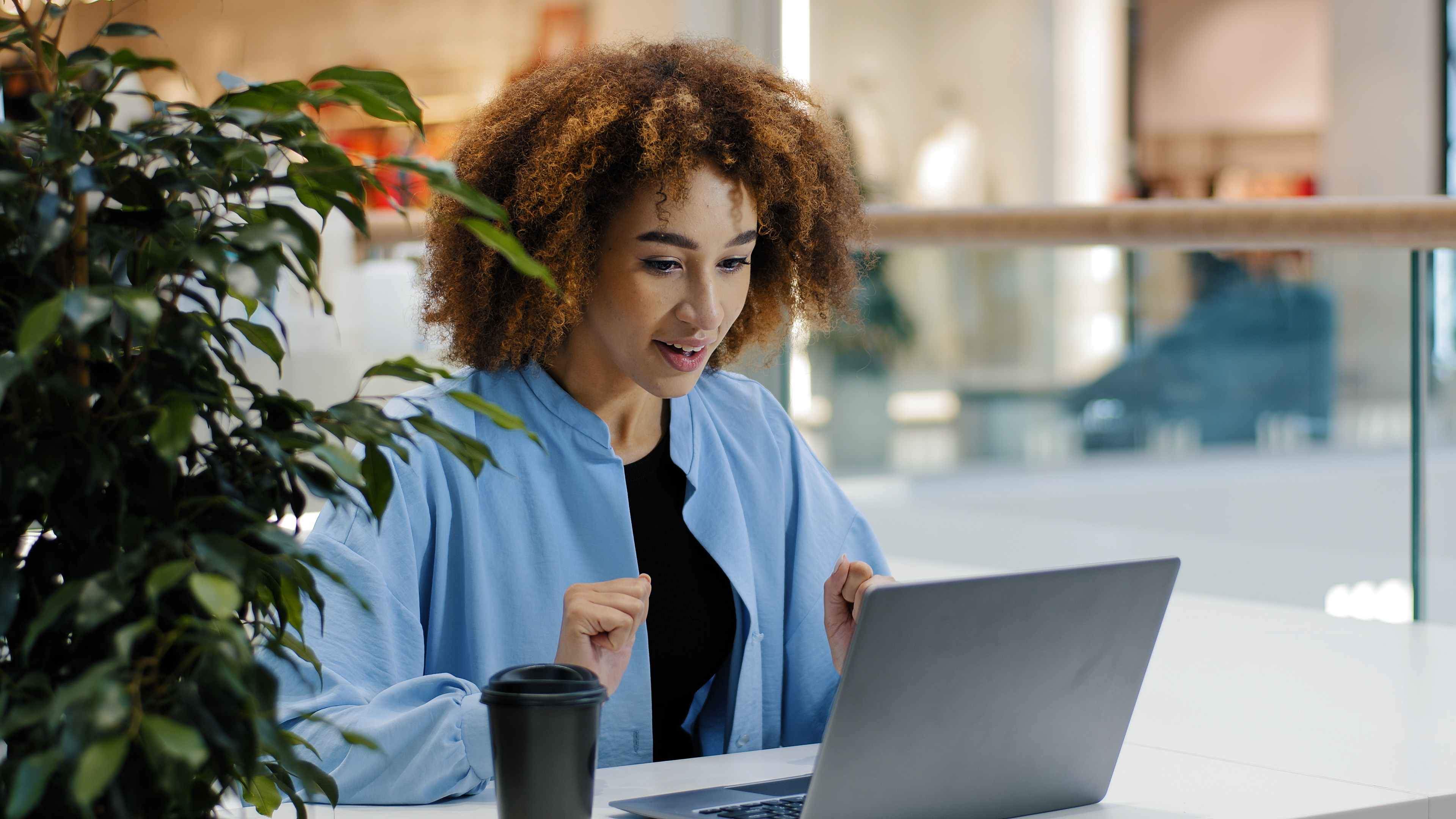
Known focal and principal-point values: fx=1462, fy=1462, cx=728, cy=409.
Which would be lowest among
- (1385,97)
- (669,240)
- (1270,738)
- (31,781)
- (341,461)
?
(1270,738)

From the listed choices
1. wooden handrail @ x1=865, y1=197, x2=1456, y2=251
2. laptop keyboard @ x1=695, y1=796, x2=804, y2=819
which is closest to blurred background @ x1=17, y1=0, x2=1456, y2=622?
wooden handrail @ x1=865, y1=197, x2=1456, y2=251

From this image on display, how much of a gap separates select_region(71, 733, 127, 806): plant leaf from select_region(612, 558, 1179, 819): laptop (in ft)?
1.33

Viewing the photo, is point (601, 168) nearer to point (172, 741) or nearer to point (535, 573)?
point (535, 573)

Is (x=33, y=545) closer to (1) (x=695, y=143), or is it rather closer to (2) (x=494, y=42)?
(1) (x=695, y=143)

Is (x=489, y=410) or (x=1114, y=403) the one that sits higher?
(x=489, y=410)

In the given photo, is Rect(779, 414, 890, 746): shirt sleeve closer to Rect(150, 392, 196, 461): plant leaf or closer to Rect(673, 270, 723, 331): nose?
Rect(673, 270, 723, 331): nose

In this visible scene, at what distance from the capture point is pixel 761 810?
3.13ft

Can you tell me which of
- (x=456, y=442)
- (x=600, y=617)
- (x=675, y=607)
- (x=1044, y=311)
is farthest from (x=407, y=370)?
(x=1044, y=311)

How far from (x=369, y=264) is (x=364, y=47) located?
4014mm

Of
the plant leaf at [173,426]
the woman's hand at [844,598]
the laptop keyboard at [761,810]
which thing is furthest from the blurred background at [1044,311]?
the plant leaf at [173,426]

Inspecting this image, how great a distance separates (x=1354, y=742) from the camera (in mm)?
1236

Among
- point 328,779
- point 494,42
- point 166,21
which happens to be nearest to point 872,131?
point 494,42

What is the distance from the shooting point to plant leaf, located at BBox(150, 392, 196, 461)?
57 cm

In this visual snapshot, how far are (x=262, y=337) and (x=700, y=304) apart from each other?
0.61 m
